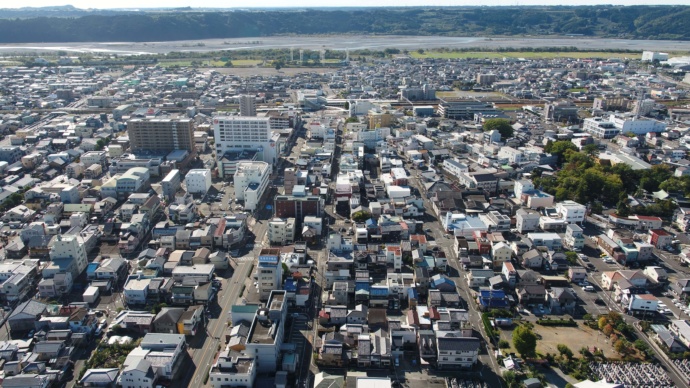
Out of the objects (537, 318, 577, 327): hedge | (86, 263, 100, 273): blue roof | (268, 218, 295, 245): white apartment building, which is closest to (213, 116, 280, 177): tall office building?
(268, 218, 295, 245): white apartment building

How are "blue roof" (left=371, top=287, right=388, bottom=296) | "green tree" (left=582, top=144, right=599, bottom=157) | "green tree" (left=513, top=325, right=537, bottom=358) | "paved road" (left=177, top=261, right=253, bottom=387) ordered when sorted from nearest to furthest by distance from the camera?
"paved road" (left=177, top=261, right=253, bottom=387) → "green tree" (left=513, top=325, right=537, bottom=358) → "blue roof" (left=371, top=287, right=388, bottom=296) → "green tree" (left=582, top=144, right=599, bottom=157)

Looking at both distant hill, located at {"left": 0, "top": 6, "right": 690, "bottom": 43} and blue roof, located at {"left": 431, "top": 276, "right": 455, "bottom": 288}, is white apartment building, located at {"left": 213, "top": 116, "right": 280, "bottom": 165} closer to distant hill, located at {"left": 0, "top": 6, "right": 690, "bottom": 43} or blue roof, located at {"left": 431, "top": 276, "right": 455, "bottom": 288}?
blue roof, located at {"left": 431, "top": 276, "right": 455, "bottom": 288}

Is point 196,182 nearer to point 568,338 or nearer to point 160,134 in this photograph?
point 160,134

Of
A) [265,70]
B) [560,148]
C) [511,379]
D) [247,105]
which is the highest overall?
[265,70]

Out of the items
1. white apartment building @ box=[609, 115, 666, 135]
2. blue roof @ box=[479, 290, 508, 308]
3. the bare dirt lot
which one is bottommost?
blue roof @ box=[479, 290, 508, 308]

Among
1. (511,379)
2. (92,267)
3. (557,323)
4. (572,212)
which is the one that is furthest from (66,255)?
(572,212)

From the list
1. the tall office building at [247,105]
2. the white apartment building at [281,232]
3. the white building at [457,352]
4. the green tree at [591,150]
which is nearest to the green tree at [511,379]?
the white building at [457,352]

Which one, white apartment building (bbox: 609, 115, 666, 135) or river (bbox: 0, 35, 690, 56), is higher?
river (bbox: 0, 35, 690, 56)
